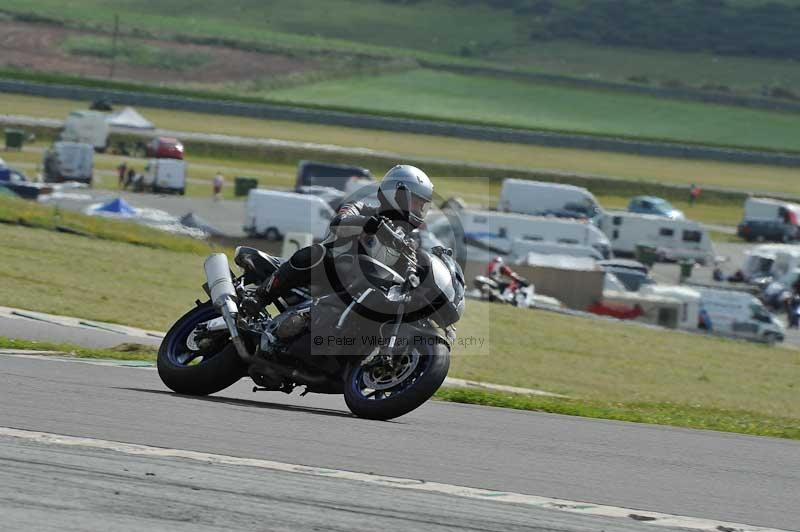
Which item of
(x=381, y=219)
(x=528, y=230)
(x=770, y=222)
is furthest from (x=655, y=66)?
(x=381, y=219)

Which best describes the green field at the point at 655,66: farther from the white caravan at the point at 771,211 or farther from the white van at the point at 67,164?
the white van at the point at 67,164

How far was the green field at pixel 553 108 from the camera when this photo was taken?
83.8m

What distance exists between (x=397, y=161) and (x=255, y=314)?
178ft

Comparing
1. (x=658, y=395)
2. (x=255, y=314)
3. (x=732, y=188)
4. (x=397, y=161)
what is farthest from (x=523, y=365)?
(x=732, y=188)

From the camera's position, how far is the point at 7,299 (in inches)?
729

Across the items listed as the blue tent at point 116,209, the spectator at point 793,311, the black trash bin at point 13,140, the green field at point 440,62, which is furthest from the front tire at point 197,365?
the green field at point 440,62

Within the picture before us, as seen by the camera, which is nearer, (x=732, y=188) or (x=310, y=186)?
(x=310, y=186)

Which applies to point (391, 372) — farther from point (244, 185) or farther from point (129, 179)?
point (244, 185)

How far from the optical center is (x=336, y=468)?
5922 millimetres

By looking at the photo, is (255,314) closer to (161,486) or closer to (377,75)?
(161,486)

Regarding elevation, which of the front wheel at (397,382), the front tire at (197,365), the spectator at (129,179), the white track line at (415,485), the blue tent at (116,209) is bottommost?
the spectator at (129,179)

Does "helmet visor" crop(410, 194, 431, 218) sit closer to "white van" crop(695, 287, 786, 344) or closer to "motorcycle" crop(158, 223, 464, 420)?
"motorcycle" crop(158, 223, 464, 420)

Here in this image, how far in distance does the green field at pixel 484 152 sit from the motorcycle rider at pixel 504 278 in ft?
109

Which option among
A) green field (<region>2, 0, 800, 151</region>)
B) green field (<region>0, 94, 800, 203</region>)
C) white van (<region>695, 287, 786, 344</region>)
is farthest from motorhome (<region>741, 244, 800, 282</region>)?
green field (<region>2, 0, 800, 151</region>)
